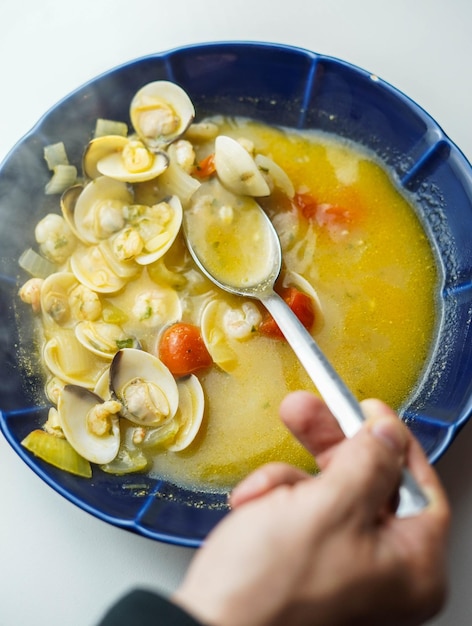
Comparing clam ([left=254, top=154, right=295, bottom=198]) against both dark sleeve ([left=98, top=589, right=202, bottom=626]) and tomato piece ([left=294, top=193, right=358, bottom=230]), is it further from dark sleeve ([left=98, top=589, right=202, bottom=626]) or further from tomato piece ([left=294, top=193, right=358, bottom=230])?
dark sleeve ([left=98, top=589, right=202, bottom=626])

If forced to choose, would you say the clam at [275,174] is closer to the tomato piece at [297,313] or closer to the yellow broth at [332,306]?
the yellow broth at [332,306]

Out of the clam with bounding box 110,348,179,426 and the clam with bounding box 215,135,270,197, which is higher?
the clam with bounding box 215,135,270,197

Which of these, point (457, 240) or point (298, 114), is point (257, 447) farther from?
point (298, 114)

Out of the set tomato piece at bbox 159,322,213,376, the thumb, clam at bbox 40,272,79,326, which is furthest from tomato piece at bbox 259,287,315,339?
the thumb

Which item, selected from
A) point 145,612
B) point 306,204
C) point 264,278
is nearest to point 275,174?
point 306,204

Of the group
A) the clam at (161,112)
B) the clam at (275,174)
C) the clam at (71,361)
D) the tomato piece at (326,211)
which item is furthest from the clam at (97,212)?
the tomato piece at (326,211)

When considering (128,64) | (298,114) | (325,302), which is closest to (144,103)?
(128,64)
